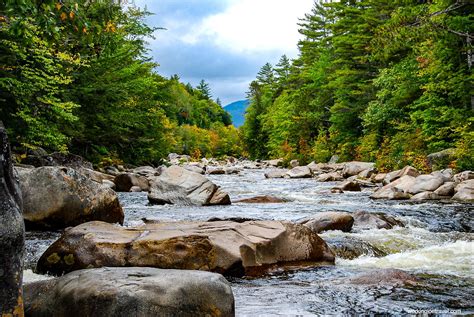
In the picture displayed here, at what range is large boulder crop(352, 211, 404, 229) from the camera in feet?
28.5

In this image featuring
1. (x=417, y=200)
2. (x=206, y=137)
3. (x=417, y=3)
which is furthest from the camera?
(x=206, y=137)

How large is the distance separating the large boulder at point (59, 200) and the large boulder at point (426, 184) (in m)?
10.1

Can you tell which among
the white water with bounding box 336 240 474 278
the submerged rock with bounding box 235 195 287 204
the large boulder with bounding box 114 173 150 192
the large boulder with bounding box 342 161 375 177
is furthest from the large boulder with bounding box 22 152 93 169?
the large boulder with bounding box 342 161 375 177

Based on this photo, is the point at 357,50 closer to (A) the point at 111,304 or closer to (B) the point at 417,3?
(B) the point at 417,3

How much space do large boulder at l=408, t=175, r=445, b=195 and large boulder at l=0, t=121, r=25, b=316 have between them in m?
13.8

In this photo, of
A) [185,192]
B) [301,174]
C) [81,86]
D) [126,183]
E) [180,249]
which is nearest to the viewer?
[180,249]

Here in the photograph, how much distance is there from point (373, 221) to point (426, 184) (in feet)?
22.3

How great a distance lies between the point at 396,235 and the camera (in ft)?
26.1

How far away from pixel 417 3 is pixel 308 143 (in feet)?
59.3

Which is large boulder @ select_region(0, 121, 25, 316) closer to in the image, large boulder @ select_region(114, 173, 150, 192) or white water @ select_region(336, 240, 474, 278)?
white water @ select_region(336, 240, 474, 278)

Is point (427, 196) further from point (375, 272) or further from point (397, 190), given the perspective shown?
point (375, 272)

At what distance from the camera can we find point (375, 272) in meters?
5.30

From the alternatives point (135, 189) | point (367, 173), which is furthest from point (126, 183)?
point (367, 173)

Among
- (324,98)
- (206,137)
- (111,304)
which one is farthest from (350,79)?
(206,137)
